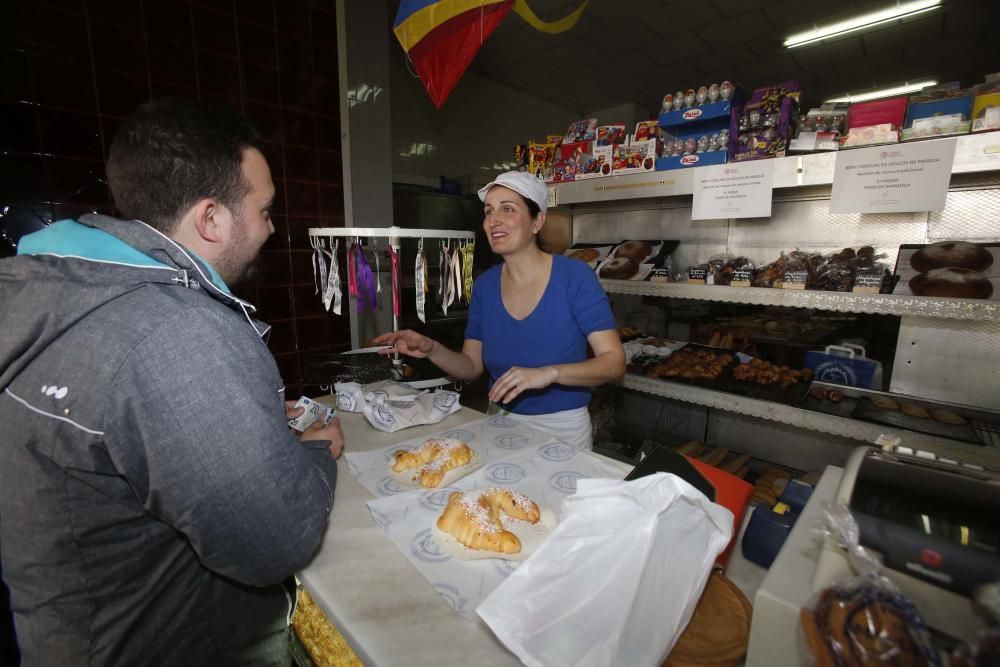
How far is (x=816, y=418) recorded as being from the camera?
1.89 metres

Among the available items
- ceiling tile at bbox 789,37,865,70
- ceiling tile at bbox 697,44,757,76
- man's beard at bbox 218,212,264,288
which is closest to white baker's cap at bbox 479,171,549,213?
man's beard at bbox 218,212,264,288

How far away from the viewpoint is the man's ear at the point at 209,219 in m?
0.94

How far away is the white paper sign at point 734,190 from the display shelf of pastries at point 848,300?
0.36 meters

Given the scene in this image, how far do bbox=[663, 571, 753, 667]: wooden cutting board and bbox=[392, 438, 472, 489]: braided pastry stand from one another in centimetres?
64

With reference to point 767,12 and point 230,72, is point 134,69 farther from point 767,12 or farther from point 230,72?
point 767,12

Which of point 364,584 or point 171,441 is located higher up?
point 171,441

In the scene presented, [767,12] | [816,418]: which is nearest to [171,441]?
[816,418]

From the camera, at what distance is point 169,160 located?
90 centimetres

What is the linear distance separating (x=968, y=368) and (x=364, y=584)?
255 centimetres

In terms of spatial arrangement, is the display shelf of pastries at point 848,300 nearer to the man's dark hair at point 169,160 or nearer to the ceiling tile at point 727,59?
the man's dark hair at point 169,160

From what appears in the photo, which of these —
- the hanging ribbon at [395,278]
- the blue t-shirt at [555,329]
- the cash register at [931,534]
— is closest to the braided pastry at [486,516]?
the cash register at [931,534]

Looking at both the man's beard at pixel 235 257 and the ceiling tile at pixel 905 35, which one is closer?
the man's beard at pixel 235 257

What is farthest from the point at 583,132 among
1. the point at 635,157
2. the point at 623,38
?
the point at 623,38

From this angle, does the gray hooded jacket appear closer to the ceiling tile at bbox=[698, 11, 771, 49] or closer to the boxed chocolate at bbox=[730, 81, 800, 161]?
the boxed chocolate at bbox=[730, 81, 800, 161]
